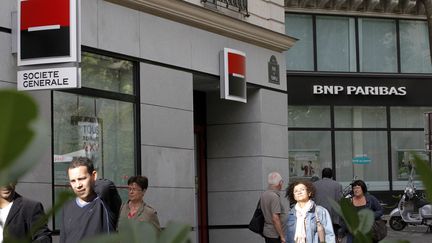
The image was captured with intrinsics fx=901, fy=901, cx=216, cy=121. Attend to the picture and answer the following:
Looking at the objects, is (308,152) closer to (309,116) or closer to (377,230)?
(309,116)

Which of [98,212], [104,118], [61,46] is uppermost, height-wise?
[61,46]

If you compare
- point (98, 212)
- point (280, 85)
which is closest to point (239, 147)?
point (280, 85)

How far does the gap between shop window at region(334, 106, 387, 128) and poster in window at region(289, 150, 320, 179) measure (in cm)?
150

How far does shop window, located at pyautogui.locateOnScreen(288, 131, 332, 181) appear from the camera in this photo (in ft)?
91.1

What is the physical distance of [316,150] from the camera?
28.3 meters

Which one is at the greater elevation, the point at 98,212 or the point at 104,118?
the point at 104,118

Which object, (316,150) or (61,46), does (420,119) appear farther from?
(61,46)

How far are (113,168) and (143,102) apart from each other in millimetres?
1029

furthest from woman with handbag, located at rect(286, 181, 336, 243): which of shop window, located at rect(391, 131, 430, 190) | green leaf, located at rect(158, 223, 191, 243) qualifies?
shop window, located at rect(391, 131, 430, 190)

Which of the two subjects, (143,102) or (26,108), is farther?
(143,102)

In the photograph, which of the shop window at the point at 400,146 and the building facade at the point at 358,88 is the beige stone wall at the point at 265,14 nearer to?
the building facade at the point at 358,88

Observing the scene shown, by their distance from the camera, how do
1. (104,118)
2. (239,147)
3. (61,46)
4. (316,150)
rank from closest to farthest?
(61,46), (104,118), (239,147), (316,150)

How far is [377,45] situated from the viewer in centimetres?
2911

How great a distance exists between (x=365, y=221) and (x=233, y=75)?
12810 mm
